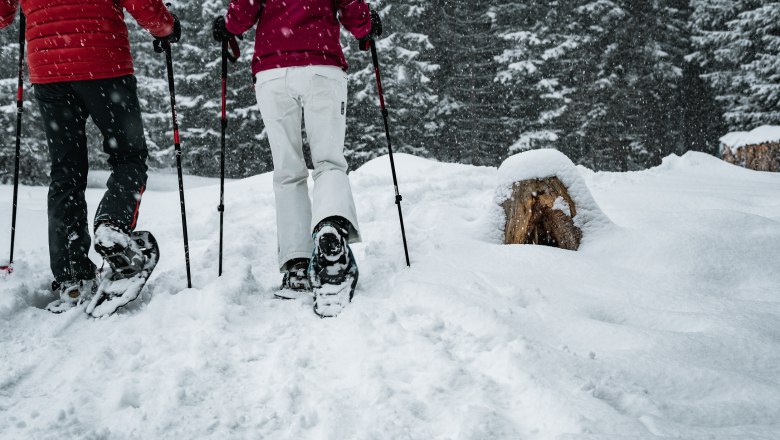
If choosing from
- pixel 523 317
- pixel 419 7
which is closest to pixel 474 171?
pixel 523 317

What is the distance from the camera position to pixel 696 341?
87.4 inches

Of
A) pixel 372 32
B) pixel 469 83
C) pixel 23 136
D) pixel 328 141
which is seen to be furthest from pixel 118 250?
pixel 469 83

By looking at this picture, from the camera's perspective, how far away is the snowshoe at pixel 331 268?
9.09 ft

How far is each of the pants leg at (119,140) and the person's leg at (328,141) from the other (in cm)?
113

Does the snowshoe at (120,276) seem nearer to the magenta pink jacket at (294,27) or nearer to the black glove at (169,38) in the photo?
the black glove at (169,38)

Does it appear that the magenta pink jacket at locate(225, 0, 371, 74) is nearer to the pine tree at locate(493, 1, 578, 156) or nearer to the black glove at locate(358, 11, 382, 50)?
the black glove at locate(358, 11, 382, 50)

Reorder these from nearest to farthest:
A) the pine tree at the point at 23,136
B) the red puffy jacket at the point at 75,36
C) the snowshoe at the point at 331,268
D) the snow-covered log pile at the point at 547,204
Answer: the snowshoe at the point at 331,268 → the red puffy jacket at the point at 75,36 → the snow-covered log pile at the point at 547,204 → the pine tree at the point at 23,136

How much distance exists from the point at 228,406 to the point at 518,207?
3.12 metres

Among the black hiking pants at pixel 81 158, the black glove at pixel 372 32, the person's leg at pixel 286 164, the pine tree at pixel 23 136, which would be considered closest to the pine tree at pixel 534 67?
the pine tree at pixel 23 136

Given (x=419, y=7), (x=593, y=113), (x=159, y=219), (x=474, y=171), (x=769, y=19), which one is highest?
(x=419, y=7)

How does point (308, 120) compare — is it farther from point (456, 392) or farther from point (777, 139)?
point (777, 139)

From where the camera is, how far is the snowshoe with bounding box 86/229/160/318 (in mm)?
2796

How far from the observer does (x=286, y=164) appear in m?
3.16

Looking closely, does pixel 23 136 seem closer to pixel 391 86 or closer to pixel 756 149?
pixel 391 86
